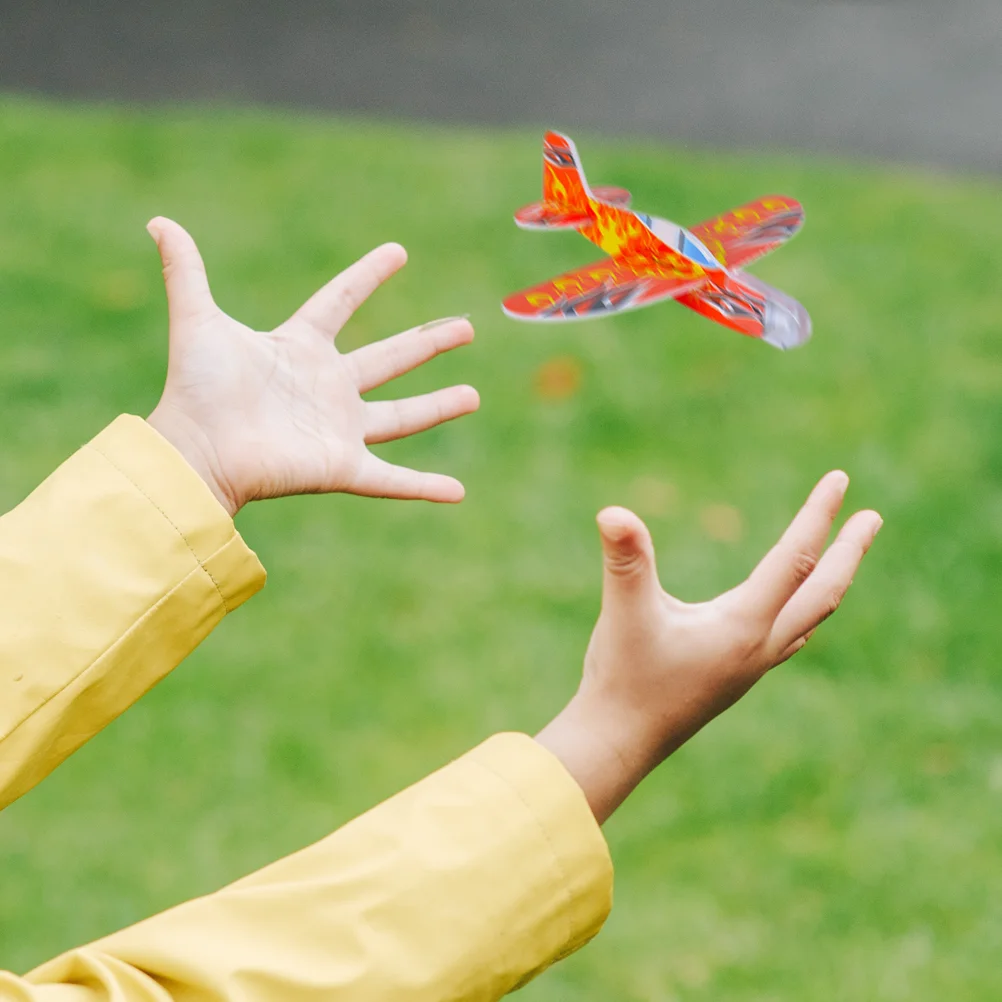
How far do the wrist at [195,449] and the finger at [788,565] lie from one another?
433mm

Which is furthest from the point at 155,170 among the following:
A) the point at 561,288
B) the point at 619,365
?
the point at 561,288

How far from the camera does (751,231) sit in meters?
1.05

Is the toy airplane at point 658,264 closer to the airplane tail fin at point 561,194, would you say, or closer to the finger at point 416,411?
the airplane tail fin at point 561,194

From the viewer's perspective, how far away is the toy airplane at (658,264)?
930 mm

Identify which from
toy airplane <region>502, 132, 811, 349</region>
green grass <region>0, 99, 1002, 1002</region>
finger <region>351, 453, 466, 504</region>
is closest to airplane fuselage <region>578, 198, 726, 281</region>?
toy airplane <region>502, 132, 811, 349</region>

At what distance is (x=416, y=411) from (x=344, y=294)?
0.45ft

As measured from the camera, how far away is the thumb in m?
0.96

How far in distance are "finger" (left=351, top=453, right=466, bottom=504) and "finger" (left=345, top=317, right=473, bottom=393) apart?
0.08m

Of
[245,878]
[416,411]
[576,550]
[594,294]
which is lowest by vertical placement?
[576,550]

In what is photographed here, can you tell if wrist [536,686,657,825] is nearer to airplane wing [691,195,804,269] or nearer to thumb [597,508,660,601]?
thumb [597,508,660,601]

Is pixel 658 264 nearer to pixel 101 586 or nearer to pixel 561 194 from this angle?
pixel 561 194

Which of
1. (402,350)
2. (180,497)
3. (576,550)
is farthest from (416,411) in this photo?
(576,550)

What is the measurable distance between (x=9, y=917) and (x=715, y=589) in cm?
134

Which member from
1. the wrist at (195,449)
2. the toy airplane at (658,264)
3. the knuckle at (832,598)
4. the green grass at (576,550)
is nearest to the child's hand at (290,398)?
the wrist at (195,449)
